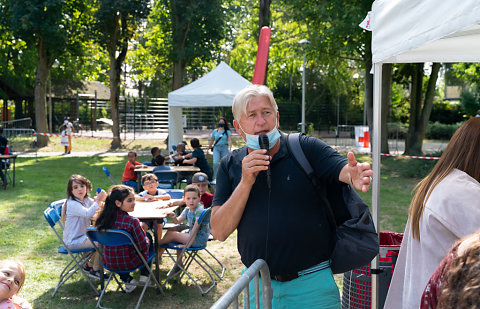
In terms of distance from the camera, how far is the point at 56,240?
797 cm

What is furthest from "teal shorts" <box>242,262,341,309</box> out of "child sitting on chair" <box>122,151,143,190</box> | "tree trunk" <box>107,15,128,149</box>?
"tree trunk" <box>107,15,128,149</box>

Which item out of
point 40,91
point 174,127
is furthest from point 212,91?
point 40,91

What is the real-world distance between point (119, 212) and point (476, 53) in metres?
3.67

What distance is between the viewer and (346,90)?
40.6 m

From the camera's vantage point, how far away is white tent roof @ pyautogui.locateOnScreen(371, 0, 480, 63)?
7.85 ft

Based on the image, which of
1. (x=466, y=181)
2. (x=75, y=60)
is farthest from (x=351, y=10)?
(x=75, y=60)

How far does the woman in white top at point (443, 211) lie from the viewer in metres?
2.16

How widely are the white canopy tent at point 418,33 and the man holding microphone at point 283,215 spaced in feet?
2.88

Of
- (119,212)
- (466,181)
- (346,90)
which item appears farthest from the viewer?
(346,90)

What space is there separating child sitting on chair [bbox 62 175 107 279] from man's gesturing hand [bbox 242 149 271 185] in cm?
387

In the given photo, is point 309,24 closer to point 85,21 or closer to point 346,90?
point 85,21

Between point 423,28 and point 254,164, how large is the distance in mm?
1351

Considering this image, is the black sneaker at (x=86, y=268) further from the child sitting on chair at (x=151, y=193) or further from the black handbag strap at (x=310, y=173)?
the black handbag strap at (x=310, y=173)

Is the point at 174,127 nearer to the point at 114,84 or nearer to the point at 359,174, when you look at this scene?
the point at 114,84
